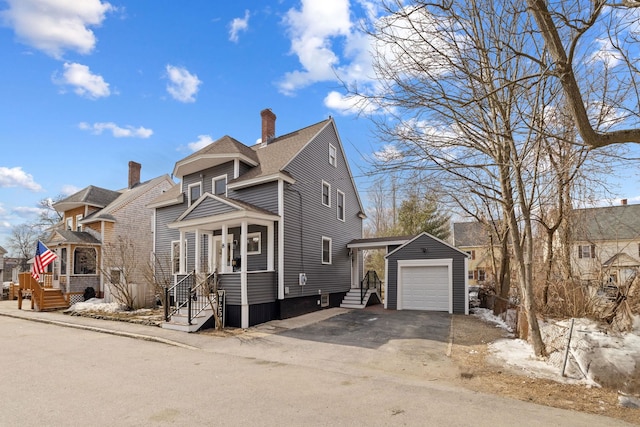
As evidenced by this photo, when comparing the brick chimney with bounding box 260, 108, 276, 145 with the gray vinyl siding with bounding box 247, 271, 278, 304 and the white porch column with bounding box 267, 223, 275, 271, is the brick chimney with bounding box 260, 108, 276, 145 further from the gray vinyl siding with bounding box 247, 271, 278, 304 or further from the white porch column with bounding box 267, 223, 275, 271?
the gray vinyl siding with bounding box 247, 271, 278, 304

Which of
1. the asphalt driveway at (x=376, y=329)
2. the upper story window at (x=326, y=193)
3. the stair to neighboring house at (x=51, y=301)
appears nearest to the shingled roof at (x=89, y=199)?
the stair to neighboring house at (x=51, y=301)

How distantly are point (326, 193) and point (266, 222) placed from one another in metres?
5.25

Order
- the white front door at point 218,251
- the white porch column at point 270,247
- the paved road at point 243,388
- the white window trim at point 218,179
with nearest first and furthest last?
the paved road at point 243,388 → the white porch column at point 270,247 → the white front door at point 218,251 → the white window trim at point 218,179

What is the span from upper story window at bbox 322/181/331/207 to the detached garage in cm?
390

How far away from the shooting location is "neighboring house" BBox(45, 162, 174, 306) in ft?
67.3

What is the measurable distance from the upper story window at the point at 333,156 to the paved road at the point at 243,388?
1082cm

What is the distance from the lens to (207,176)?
16.6m

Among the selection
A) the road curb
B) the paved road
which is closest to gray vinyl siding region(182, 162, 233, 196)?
the road curb

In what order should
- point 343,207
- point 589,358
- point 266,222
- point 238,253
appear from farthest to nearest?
point 343,207
point 238,253
point 266,222
point 589,358

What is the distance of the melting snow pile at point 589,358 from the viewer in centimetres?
598

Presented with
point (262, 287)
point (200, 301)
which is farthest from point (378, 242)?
point (200, 301)

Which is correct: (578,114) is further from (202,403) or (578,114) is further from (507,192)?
(202,403)

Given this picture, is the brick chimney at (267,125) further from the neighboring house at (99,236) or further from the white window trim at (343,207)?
the neighboring house at (99,236)

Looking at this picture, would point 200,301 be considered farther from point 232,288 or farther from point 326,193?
point 326,193
